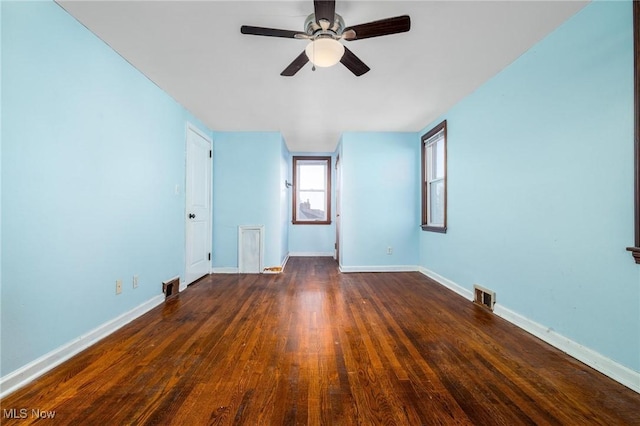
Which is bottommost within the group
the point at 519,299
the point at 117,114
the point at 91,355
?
the point at 91,355

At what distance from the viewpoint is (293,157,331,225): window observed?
5.96m

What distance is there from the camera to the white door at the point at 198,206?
340cm

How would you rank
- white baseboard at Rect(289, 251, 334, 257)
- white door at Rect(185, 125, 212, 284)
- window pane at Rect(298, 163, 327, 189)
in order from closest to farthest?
white door at Rect(185, 125, 212, 284) < white baseboard at Rect(289, 251, 334, 257) < window pane at Rect(298, 163, 327, 189)

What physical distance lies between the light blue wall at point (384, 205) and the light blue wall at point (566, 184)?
1.49 metres

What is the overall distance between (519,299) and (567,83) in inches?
66.9

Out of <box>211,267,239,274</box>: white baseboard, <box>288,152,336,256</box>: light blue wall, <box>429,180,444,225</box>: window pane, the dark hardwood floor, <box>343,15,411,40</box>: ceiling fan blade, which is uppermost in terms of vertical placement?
<box>343,15,411,40</box>: ceiling fan blade

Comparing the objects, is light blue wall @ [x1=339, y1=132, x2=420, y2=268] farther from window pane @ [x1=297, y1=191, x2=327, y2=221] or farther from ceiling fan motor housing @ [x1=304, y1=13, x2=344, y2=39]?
ceiling fan motor housing @ [x1=304, y1=13, x2=344, y2=39]

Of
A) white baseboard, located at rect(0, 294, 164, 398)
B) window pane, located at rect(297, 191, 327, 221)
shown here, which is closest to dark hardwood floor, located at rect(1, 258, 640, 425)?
white baseboard, located at rect(0, 294, 164, 398)

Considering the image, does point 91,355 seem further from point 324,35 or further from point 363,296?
point 324,35

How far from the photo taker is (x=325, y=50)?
1.64 meters

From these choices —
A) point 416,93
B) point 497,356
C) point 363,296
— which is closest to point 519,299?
point 497,356

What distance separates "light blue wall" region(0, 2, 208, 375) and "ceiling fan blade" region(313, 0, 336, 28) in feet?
5.44

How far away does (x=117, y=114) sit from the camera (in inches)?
83.9

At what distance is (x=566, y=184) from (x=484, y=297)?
1.34 m
